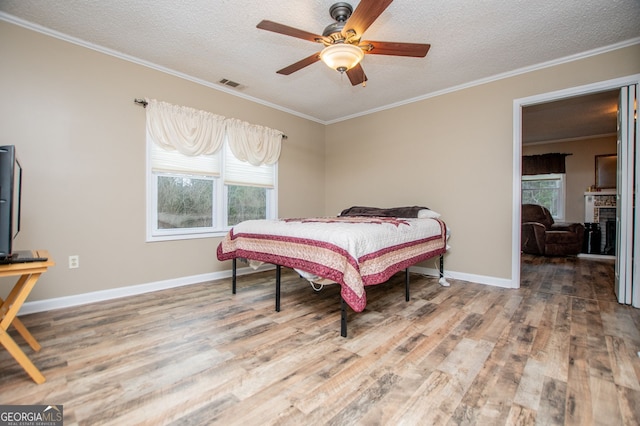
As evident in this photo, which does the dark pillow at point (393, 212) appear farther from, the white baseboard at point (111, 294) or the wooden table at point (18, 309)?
the wooden table at point (18, 309)

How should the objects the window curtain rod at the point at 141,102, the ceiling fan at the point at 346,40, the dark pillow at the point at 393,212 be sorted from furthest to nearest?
the dark pillow at the point at 393,212 → the window curtain rod at the point at 141,102 → the ceiling fan at the point at 346,40

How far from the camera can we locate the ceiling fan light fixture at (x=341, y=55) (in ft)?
6.48

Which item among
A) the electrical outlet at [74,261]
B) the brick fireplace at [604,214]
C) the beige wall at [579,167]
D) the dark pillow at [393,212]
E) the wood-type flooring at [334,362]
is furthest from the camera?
the beige wall at [579,167]

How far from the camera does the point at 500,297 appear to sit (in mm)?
2959

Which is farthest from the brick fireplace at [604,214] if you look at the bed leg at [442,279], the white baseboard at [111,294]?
the white baseboard at [111,294]

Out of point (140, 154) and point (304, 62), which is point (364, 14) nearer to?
point (304, 62)

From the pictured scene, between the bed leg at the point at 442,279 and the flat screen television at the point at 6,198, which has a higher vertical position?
the flat screen television at the point at 6,198

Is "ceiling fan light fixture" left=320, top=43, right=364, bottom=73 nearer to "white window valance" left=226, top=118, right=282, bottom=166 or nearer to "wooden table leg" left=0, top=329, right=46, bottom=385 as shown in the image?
"white window valance" left=226, top=118, right=282, bottom=166

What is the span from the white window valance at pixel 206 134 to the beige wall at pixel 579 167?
20.8ft

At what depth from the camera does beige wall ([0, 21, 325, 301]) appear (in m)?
2.46

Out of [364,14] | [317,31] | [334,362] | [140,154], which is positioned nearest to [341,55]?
[364,14]

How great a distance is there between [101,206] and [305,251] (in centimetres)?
218

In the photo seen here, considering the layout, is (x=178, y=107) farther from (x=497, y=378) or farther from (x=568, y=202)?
(x=568, y=202)

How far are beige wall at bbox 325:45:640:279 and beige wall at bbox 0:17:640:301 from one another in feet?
→ 0.04
